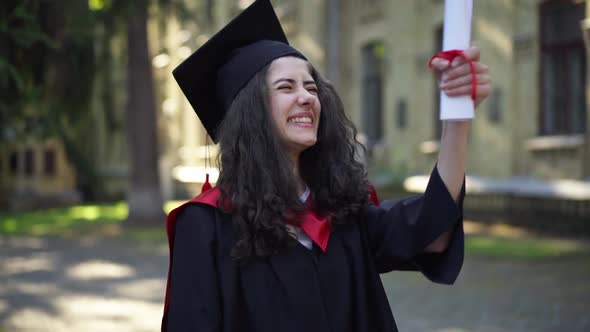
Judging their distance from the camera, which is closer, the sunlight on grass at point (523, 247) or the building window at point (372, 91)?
the sunlight on grass at point (523, 247)

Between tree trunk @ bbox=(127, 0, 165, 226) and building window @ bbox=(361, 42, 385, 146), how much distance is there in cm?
624

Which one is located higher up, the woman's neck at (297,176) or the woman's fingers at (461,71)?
the woman's fingers at (461,71)

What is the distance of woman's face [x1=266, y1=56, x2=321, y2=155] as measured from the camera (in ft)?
9.11

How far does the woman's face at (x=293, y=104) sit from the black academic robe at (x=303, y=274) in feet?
1.14

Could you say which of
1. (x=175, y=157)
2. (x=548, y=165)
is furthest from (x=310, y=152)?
(x=175, y=157)

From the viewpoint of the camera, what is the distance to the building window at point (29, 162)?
96.1 ft

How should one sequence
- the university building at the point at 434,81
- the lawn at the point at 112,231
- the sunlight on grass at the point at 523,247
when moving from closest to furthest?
1. the sunlight on grass at the point at 523,247
2. the lawn at the point at 112,231
3. the university building at the point at 434,81

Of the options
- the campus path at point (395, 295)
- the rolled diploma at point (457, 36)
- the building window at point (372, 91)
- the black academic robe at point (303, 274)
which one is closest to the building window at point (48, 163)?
the building window at point (372, 91)

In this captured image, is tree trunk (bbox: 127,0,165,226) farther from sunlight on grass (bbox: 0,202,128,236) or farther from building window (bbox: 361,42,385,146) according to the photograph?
building window (bbox: 361,42,385,146)

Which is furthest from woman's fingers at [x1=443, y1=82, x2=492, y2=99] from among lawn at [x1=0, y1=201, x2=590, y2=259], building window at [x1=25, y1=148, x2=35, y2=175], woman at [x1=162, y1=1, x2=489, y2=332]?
building window at [x1=25, y1=148, x2=35, y2=175]

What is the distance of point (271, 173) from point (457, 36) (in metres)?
0.84

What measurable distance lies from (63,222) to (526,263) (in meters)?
12.9

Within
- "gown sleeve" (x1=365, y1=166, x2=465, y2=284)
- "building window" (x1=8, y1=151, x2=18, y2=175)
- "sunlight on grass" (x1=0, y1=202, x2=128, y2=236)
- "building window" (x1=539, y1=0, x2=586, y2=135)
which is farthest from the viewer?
"building window" (x1=8, y1=151, x2=18, y2=175)

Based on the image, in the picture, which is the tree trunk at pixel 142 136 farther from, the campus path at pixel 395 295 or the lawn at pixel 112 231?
the campus path at pixel 395 295
